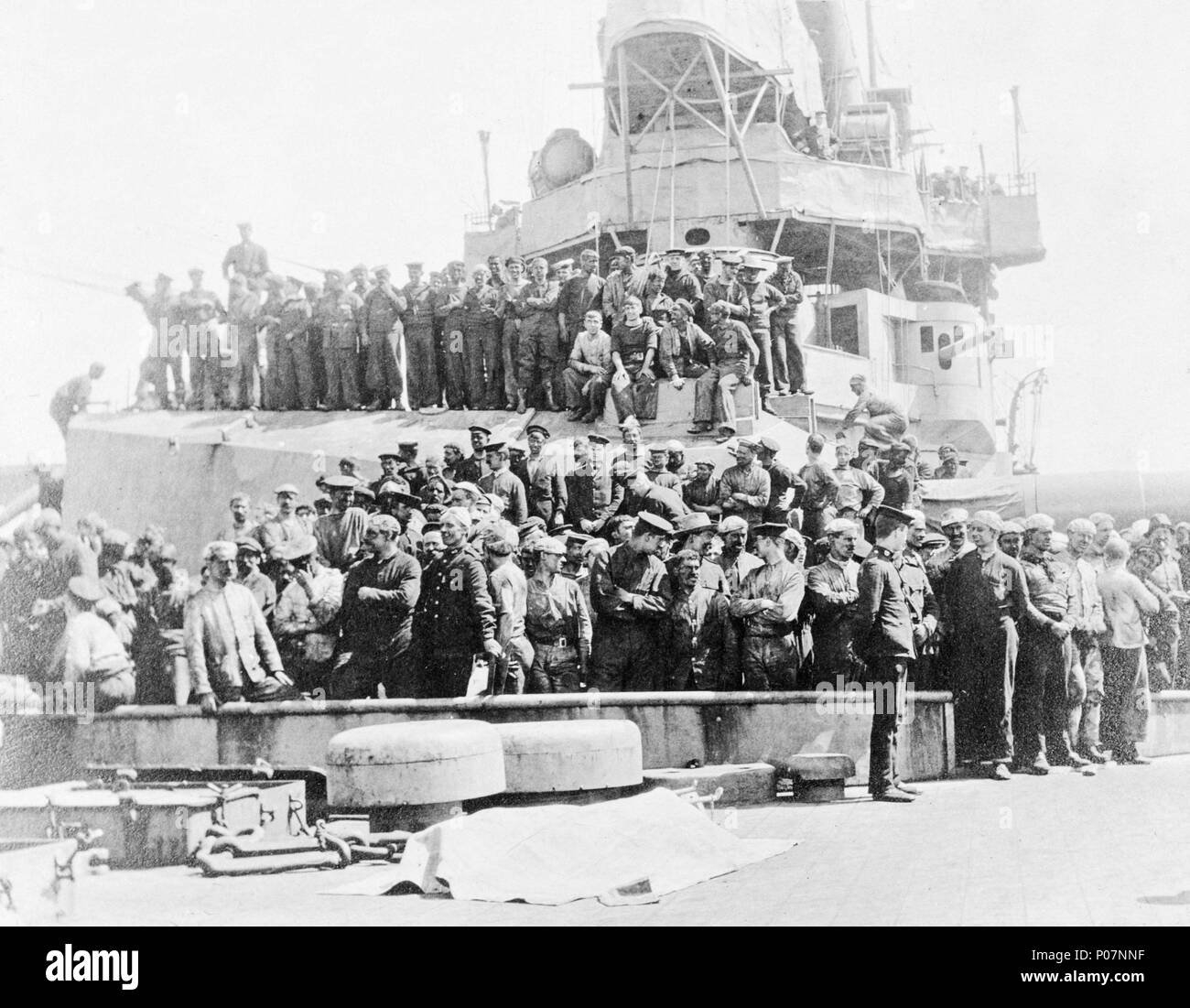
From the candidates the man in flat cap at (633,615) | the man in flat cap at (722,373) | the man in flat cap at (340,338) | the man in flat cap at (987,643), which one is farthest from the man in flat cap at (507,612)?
the man in flat cap at (340,338)

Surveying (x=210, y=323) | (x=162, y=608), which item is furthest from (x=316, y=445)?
(x=162, y=608)

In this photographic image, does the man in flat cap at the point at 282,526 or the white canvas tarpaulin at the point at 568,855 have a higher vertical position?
the man in flat cap at the point at 282,526

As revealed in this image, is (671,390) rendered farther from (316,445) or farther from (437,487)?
(316,445)

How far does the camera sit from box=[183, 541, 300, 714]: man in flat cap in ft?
32.7

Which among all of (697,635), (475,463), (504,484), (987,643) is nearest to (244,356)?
(475,463)

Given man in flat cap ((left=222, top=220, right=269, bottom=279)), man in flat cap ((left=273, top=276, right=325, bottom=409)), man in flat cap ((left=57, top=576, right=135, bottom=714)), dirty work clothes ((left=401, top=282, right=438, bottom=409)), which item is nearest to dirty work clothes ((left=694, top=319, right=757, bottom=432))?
dirty work clothes ((left=401, top=282, right=438, bottom=409))

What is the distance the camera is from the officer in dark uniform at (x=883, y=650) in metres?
9.32

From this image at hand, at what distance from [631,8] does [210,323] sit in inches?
261

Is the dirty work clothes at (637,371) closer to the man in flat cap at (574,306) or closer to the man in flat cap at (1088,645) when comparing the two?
the man in flat cap at (574,306)

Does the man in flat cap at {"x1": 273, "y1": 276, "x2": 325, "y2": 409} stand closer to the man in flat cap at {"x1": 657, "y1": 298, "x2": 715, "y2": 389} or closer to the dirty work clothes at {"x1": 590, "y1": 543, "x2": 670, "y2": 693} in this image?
the man in flat cap at {"x1": 657, "y1": 298, "x2": 715, "y2": 389}

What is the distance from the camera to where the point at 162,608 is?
11000 millimetres

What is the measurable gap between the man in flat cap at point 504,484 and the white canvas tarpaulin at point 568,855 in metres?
4.43

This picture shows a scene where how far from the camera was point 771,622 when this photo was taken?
987 centimetres

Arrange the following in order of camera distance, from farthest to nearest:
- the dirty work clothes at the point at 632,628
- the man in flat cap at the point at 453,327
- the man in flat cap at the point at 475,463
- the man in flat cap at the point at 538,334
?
1. the man in flat cap at the point at 453,327
2. the man in flat cap at the point at 538,334
3. the man in flat cap at the point at 475,463
4. the dirty work clothes at the point at 632,628
